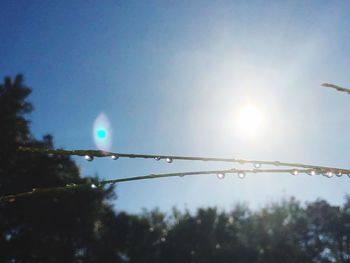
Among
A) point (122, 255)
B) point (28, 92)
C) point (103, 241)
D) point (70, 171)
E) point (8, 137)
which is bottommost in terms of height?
point (122, 255)

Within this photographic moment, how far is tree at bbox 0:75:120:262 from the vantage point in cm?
2616

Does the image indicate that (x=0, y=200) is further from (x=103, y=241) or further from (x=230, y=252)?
(x=230, y=252)

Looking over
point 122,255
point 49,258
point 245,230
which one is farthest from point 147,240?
point 49,258

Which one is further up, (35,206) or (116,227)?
(35,206)

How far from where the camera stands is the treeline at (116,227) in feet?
88.0

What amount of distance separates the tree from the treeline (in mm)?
72

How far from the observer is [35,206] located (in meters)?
28.7

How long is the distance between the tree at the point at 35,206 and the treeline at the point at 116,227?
7 centimetres

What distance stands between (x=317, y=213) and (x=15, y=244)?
40183mm

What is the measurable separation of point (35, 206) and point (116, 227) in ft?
53.0

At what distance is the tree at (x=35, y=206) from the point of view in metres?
26.2

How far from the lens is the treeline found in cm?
2683

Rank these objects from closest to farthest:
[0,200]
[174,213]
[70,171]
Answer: [0,200] < [70,171] < [174,213]

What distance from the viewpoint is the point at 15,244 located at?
26781 millimetres
